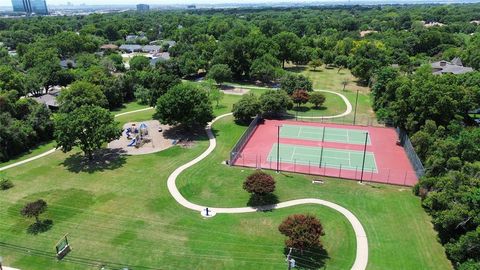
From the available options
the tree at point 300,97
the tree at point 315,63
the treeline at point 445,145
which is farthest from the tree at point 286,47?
the treeline at point 445,145

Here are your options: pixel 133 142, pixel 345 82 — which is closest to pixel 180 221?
pixel 133 142

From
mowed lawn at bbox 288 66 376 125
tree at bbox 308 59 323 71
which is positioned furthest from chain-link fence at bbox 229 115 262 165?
tree at bbox 308 59 323 71

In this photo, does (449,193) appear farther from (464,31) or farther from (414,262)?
(464,31)

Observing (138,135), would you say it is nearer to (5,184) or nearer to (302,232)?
(5,184)

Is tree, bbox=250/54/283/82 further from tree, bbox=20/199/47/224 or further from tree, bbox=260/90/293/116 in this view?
tree, bbox=20/199/47/224

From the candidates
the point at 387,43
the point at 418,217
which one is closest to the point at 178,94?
the point at 418,217

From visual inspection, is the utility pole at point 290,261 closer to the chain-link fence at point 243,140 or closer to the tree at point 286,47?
the chain-link fence at point 243,140

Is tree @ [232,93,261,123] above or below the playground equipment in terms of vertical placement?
above
